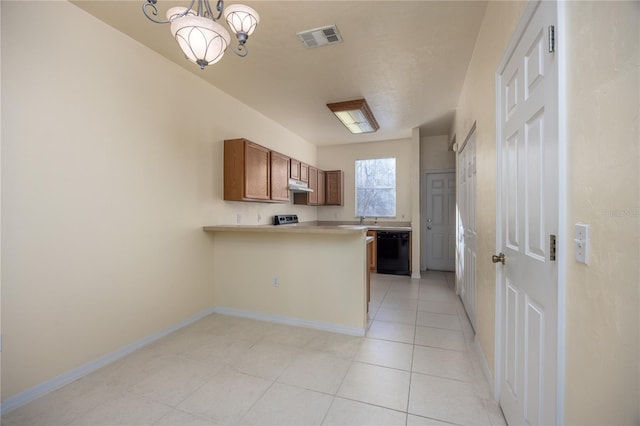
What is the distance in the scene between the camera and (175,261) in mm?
2943

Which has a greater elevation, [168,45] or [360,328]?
[168,45]

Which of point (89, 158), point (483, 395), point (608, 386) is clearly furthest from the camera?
point (89, 158)

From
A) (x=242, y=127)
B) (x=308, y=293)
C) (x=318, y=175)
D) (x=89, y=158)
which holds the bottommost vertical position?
(x=308, y=293)

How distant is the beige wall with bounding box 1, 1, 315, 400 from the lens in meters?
1.82

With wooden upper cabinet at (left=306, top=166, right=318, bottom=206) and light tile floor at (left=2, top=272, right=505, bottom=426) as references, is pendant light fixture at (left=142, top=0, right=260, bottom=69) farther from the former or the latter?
wooden upper cabinet at (left=306, top=166, right=318, bottom=206)

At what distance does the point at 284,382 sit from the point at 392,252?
3841 millimetres

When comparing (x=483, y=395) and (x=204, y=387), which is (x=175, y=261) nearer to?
(x=204, y=387)

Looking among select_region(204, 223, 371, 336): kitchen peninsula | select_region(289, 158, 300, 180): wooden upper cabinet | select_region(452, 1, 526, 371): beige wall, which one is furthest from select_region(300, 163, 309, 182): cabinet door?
select_region(452, 1, 526, 371): beige wall

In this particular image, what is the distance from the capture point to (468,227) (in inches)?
127

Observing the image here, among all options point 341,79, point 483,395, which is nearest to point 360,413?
point 483,395

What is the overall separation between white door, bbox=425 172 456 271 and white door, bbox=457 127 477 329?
1.86m

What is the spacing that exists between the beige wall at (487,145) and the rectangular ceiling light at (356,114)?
158 cm

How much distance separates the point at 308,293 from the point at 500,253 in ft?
6.35

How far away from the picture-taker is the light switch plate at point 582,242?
0.84 m
